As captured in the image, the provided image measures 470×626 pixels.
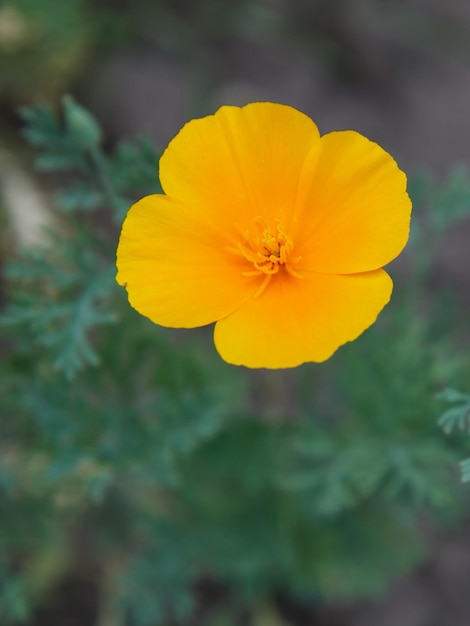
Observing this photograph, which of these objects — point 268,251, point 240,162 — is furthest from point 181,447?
point 240,162

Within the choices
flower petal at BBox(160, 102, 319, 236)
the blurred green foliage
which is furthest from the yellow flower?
the blurred green foliage

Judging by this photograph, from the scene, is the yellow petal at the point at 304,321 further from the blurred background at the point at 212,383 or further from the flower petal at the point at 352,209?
the blurred background at the point at 212,383

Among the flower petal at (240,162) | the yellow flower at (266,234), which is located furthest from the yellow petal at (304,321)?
the flower petal at (240,162)

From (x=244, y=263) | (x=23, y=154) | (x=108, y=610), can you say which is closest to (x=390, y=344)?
(x=244, y=263)

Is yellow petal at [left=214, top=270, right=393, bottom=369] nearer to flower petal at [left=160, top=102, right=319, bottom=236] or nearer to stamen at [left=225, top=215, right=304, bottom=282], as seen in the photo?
stamen at [left=225, top=215, right=304, bottom=282]

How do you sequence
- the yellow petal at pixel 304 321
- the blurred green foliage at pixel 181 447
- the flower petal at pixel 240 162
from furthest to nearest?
the blurred green foliage at pixel 181 447 < the flower petal at pixel 240 162 < the yellow petal at pixel 304 321

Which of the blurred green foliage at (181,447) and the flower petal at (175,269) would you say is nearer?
the flower petal at (175,269)

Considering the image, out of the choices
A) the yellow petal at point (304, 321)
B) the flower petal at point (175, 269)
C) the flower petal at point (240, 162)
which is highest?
the flower petal at point (240, 162)
